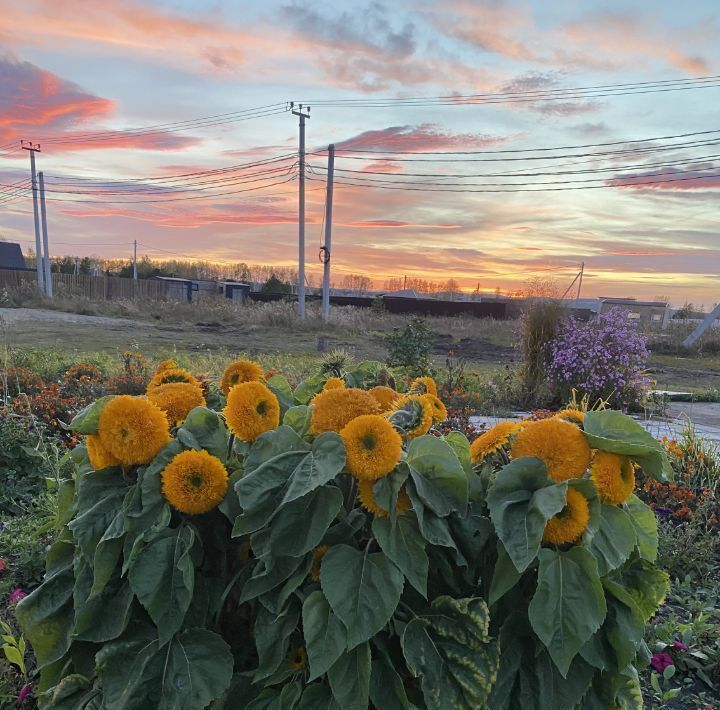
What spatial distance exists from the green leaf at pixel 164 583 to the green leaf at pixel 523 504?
1.90 ft

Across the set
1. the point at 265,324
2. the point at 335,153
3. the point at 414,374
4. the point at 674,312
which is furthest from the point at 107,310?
the point at 674,312

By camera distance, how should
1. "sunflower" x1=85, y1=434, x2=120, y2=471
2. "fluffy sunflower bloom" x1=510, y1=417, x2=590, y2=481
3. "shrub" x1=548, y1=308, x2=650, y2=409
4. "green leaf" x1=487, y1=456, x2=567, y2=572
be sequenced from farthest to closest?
"shrub" x1=548, y1=308, x2=650, y2=409, "sunflower" x1=85, y1=434, x2=120, y2=471, "fluffy sunflower bloom" x1=510, y1=417, x2=590, y2=481, "green leaf" x1=487, y1=456, x2=567, y2=572

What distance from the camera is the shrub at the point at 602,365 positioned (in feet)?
24.2

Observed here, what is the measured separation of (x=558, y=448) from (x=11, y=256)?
178ft

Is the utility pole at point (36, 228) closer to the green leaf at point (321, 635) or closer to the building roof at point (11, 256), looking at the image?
the building roof at point (11, 256)

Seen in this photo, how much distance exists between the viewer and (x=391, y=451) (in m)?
1.09

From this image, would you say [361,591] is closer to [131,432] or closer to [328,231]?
[131,432]

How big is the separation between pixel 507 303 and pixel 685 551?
2691 cm

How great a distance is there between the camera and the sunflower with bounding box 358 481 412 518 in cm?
111

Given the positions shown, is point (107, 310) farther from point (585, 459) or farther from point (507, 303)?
point (585, 459)

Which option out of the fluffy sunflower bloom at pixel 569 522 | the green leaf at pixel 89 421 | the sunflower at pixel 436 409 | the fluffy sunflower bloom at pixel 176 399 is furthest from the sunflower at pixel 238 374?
the fluffy sunflower bloom at pixel 569 522

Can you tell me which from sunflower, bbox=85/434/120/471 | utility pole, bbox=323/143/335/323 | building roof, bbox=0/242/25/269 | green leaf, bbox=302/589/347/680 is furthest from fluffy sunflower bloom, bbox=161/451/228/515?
building roof, bbox=0/242/25/269

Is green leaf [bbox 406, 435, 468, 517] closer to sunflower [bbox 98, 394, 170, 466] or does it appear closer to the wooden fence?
sunflower [bbox 98, 394, 170, 466]

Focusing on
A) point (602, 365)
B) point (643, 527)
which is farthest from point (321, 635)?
point (602, 365)
